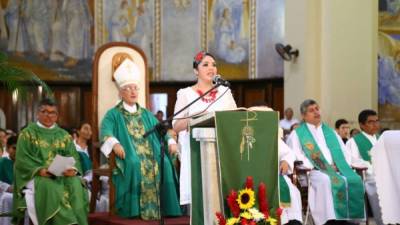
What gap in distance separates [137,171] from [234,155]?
8.34 ft

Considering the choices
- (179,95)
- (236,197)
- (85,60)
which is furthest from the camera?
(85,60)

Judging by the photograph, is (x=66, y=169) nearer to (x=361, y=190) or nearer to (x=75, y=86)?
(x=361, y=190)

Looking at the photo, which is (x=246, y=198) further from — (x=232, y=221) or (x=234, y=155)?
(x=234, y=155)

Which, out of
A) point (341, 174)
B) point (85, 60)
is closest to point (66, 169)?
point (341, 174)

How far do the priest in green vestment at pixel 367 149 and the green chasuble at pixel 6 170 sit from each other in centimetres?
397

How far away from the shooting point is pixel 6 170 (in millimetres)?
8664

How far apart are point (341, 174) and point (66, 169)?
10.1 feet

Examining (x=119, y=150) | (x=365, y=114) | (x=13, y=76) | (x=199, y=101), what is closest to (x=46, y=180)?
(x=119, y=150)

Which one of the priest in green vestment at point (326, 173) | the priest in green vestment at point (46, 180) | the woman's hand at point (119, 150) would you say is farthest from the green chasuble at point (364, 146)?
the priest in green vestment at point (46, 180)

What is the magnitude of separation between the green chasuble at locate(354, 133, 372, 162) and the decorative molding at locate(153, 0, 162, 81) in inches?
400

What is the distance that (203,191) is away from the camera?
5.43 metres

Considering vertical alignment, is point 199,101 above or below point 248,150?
above

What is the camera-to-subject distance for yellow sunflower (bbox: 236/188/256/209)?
16.9ft

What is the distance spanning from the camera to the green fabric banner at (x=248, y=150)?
17.3 ft
